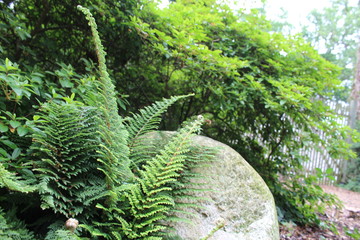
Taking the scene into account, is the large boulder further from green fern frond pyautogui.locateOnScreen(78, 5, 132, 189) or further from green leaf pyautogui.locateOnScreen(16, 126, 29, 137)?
green leaf pyautogui.locateOnScreen(16, 126, 29, 137)

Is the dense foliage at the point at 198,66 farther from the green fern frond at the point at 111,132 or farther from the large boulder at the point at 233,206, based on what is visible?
the large boulder at the point at 233,206

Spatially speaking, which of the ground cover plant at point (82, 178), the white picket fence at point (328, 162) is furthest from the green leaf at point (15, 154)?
the white picket fence at point (328, 162)

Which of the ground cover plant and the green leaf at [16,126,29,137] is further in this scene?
the green leaf at [16,126,29,137]

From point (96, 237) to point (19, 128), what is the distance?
67cm

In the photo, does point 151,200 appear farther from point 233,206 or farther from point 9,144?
point 9,144

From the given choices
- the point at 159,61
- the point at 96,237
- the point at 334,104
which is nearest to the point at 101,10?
the point at 159,61

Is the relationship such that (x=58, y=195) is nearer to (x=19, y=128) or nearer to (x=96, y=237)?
(x=96, y=237)

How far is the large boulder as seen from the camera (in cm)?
141

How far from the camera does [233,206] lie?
1549 millimetres

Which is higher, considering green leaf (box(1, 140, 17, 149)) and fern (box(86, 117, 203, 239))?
green leaf (box(1, 140, 17, 149))

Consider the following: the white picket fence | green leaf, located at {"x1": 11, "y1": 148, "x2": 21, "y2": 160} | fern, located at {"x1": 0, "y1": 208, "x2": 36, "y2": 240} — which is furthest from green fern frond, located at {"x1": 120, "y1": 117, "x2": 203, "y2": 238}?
the white picket fence

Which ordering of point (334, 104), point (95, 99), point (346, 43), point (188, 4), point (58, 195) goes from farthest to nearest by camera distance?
point (346, 43), point (334, 104), point (188, 4), point (95, 99), point (58, 195)

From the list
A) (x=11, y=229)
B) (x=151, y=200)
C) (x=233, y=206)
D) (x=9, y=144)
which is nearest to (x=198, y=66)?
(x=233, y=206)

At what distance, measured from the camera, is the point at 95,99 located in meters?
1.36
